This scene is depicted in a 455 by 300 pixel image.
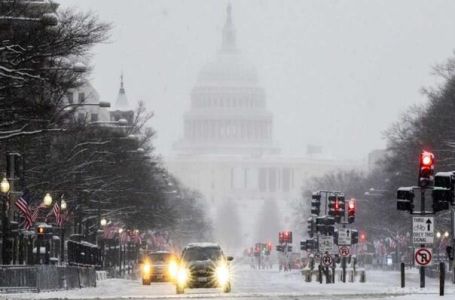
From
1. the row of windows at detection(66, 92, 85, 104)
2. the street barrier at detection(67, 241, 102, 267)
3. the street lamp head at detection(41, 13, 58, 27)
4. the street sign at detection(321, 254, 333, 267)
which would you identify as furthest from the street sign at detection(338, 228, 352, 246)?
the street lamp head at detection(41, 13, 58, 27)

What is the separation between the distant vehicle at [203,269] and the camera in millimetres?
64688

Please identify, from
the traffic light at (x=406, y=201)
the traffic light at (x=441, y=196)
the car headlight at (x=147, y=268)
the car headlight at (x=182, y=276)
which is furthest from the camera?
the car headlight at (x=147, y=268)

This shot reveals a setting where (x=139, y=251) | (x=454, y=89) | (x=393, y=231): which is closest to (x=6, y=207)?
(x=454, y=89)

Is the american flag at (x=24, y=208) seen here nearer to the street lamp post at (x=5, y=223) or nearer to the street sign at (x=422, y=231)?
the street lamp post at (x=5, y=223)

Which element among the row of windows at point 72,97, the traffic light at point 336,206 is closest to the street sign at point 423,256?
the row of windows at point 72,97

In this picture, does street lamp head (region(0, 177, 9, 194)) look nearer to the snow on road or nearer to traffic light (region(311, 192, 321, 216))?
the snow on road

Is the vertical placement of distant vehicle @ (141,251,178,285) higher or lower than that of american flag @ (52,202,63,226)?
lower

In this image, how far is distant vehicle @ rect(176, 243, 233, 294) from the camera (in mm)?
64688

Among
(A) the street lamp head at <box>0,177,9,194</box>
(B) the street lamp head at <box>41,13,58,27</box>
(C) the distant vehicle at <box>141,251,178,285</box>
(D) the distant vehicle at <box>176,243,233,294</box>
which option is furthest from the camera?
(C) the distant vehicle at <box>141,251,178,285</box>

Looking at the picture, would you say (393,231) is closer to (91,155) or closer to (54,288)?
(91,155)

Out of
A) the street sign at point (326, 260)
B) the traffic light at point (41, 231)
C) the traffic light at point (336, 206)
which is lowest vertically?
the street sign at point (326, 260)

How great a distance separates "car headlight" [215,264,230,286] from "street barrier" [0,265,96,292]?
607cm

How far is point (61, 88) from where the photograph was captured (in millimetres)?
59094

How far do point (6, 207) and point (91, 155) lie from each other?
26209 millimetres
